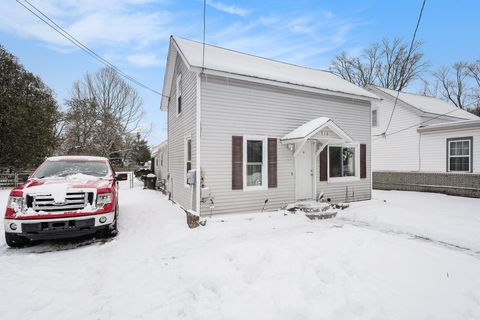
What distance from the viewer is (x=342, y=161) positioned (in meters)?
10.2

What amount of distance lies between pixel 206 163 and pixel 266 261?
3805mm

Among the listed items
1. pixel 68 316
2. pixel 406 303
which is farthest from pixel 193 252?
pixel 406 303

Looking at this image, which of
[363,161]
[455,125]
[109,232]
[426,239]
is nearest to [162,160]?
[109,232]

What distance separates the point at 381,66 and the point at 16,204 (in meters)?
36.8

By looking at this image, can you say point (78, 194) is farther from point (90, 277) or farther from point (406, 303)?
point (406, 303)

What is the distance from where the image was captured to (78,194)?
16.6 feet

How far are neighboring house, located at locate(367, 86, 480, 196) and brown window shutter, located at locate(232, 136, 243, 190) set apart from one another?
24.9 ft

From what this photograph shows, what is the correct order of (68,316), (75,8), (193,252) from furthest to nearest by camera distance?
(75,8) < (193,252) < (68,316)

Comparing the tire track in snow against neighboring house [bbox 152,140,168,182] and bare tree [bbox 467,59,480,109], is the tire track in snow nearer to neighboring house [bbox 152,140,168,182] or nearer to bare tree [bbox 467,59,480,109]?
neighboring house [bbox 152,140,168,182]

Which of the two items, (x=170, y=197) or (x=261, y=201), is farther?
(x=170, y=197)

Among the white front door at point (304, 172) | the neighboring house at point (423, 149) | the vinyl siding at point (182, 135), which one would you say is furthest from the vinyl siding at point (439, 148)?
the vinyl siding at point (182, 135)

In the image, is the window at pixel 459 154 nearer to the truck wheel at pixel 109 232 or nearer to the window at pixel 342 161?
the window at pixel 342 161

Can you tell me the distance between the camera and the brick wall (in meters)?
12.2

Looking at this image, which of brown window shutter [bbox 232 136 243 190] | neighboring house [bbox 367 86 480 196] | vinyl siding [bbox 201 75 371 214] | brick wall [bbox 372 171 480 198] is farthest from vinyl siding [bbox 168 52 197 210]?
brick wall [bbox 372 171 480 198]
